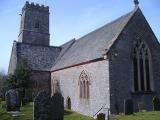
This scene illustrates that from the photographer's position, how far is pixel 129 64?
942 inches

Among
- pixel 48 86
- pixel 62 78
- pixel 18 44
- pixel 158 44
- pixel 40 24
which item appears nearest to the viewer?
pixel 158 44

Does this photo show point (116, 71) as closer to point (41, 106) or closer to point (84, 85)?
point (84, 85)

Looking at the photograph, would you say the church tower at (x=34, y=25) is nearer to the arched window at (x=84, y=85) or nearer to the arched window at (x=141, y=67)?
the arched window at (x=84, y=85)

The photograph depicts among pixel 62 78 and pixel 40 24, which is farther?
pixel 40 24

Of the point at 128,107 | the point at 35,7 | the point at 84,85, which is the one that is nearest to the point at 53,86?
the point at 84,85

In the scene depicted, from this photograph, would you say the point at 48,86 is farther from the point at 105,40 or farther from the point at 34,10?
the point at 34,10

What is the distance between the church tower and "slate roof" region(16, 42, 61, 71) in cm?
744

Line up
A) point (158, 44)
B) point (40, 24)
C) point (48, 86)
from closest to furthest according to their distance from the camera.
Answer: point (158, 44)
point (48, 86)
point (40, 24)

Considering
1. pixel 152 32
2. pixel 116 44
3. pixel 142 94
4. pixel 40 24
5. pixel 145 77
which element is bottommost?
pixel 142 94

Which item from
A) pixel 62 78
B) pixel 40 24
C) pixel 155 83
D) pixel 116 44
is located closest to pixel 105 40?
pixel 116 44

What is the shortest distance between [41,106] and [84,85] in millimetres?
9494

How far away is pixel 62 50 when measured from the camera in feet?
134

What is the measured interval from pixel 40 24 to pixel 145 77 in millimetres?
28557

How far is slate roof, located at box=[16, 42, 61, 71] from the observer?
36.7 meters
